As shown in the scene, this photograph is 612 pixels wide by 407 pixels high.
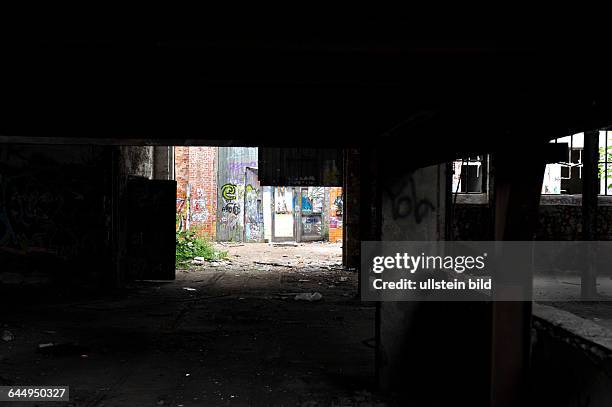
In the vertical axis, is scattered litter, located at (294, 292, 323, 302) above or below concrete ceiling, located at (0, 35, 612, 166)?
below

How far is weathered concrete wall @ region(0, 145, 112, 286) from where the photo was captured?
10734mm

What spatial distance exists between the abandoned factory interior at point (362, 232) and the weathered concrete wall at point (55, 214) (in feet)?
0.11

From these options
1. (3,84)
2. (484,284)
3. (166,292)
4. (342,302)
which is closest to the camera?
(3,84)

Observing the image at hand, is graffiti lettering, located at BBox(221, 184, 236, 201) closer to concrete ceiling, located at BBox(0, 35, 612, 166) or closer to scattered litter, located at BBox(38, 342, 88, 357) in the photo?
scattered litter, located at BBox(38, 342, 88, 357)

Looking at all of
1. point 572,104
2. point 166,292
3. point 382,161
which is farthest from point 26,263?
point 572,104

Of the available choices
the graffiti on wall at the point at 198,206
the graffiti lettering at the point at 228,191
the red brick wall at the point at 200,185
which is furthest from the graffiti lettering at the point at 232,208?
the graffiti on wall at the point at 198,206

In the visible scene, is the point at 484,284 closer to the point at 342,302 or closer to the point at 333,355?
the point at 333,355

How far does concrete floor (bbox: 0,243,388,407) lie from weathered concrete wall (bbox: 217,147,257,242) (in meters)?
13.8

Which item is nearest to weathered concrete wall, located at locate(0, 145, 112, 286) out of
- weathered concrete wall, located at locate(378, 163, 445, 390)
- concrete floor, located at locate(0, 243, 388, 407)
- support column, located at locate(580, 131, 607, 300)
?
concrete floor, located at locate(0, 243, 388, 407)

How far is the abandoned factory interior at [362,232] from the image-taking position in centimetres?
306

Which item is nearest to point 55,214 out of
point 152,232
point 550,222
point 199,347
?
point 152,232

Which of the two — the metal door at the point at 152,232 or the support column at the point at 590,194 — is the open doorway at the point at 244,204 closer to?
the metal door at the point at 152,232

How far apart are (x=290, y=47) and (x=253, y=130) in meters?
3.97

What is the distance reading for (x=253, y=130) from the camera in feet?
22.6
